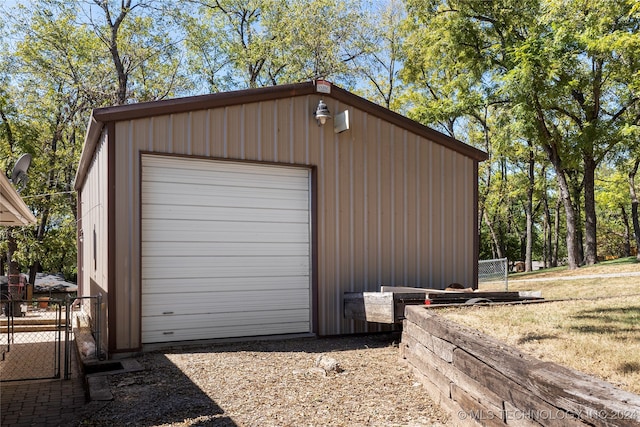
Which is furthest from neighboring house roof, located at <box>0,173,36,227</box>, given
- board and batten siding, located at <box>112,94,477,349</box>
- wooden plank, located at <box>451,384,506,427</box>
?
wooden plank, located at <box>451,384,506,427</box>

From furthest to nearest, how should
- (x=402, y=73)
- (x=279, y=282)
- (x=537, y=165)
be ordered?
(x=537, y=165) → (x=402, y=73) → (x=279, y=282)

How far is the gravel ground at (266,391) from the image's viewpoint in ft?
12.7

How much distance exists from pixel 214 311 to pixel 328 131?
328 cm

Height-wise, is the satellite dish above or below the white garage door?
above

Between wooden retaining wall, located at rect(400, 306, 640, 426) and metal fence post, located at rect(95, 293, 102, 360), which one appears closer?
wooden retaining wall, located at rect(400, 306, 640, 426)

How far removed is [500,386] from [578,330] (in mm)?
1115

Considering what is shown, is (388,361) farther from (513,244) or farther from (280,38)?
(513,244)

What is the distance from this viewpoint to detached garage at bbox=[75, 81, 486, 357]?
6.26 meters

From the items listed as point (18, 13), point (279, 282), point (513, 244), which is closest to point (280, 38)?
point (18, 13)

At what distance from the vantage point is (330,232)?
24.7 ft

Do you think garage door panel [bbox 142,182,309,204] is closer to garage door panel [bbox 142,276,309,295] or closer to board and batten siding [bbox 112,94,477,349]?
board and batten siding [bbox 112,94,477,349]

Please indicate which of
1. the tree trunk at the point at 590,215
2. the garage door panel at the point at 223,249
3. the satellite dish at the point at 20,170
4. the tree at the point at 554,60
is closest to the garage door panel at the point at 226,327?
the garage door panel at the point at 223,249

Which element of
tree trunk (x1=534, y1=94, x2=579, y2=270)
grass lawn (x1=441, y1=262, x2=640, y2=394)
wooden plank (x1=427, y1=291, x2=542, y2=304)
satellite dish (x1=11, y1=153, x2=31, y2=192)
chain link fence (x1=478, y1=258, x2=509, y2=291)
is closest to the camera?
grass lawn (x1=441, y1=262, x2=640, y2=394)

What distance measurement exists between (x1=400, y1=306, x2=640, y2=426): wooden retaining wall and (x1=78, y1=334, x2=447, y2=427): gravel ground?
299 mm
